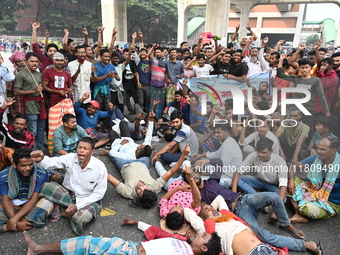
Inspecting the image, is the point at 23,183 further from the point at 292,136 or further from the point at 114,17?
the point at 114,17

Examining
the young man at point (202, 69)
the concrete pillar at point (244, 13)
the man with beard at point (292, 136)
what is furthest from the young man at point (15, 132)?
the concrete pillar at point (244, 13)

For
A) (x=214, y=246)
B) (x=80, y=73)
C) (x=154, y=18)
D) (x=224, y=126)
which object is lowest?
(x=214, y=246)

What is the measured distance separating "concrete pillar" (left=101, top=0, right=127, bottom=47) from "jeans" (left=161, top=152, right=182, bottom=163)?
53.3 ft

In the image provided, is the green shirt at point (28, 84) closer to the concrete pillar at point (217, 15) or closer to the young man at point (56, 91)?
the young man at point (56, 91)

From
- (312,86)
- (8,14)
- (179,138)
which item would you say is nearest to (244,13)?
(312,86)

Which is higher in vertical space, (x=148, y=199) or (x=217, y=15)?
(x=217, y=15)

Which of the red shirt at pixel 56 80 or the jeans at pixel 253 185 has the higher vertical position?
the red shirt at pixel 56 80

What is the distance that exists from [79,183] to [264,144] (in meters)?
2.23

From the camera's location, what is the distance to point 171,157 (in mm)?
4398

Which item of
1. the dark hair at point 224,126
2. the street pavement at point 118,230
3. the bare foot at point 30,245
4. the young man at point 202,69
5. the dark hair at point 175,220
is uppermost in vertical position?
the young man at point 202,69

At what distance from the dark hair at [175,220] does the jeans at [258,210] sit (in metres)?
0.67

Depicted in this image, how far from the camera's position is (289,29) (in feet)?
138

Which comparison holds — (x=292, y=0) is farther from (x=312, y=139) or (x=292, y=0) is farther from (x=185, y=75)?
(x=312, y=139)

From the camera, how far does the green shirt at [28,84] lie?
13.2 ft
